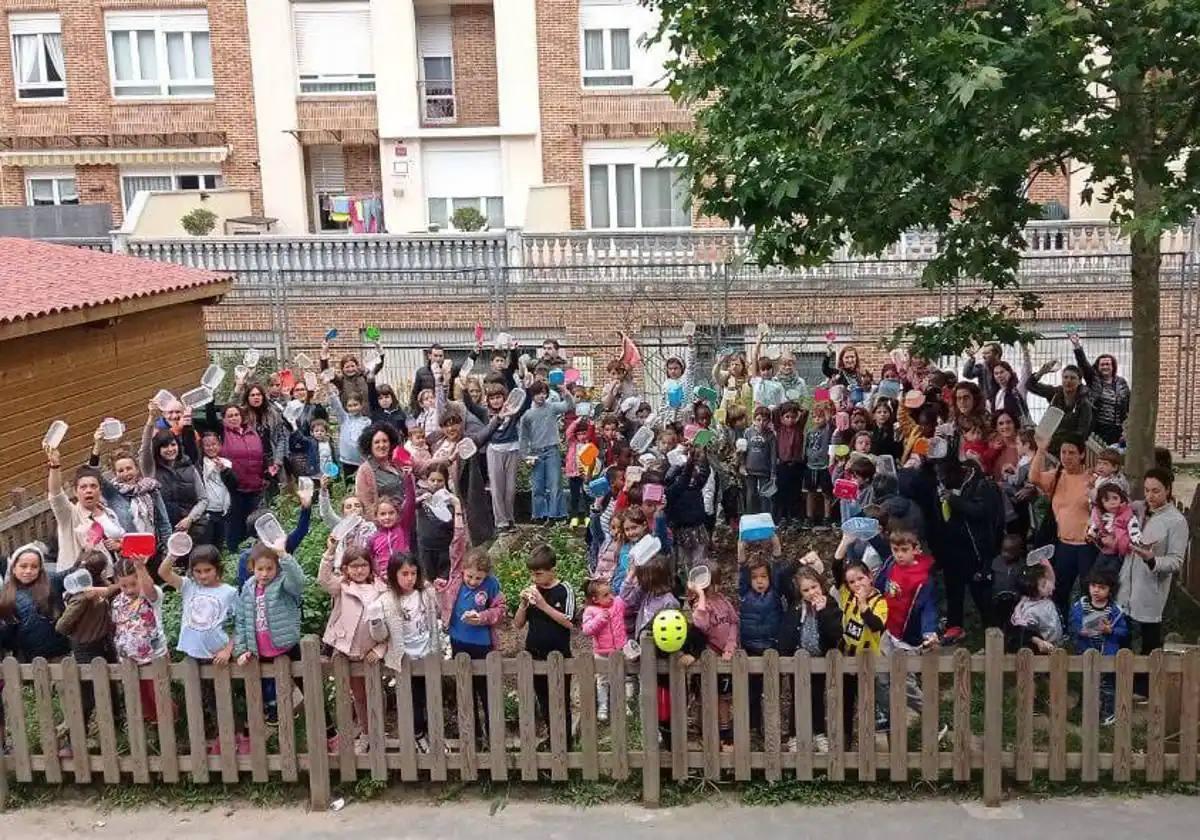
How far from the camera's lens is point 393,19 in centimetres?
2444

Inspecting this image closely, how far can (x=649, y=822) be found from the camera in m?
6.24

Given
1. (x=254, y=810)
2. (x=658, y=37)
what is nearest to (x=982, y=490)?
(x=658, y=37)

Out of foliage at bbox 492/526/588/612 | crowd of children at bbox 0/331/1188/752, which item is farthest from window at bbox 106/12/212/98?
foliage at bbox 492/526/588/612

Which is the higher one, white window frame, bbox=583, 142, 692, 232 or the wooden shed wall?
white window frame, bbox=583, 142, 692, 232

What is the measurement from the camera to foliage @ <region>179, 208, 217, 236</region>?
22531 mm

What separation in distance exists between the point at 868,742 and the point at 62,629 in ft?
14.6

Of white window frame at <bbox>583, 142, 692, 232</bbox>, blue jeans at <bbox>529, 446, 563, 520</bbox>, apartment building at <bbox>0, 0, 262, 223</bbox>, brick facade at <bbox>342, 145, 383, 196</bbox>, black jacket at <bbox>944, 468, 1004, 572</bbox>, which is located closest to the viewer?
black jacket at <bbox>944, 468, 1004, 572</bbox>

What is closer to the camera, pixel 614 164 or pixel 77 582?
pixel 77 582

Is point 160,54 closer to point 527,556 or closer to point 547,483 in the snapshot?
point 547,483

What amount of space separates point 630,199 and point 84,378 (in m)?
14.8

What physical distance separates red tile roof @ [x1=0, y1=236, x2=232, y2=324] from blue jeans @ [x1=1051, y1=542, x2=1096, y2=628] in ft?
28.2

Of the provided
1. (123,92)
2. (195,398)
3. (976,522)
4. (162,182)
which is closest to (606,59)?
(162,182)

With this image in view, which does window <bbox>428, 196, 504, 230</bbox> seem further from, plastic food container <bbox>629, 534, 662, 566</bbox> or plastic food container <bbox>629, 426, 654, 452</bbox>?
plastic food container <bbox>629, 534, 662, 566</bbox>

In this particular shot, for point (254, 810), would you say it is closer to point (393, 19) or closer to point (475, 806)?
point (475, 806)
